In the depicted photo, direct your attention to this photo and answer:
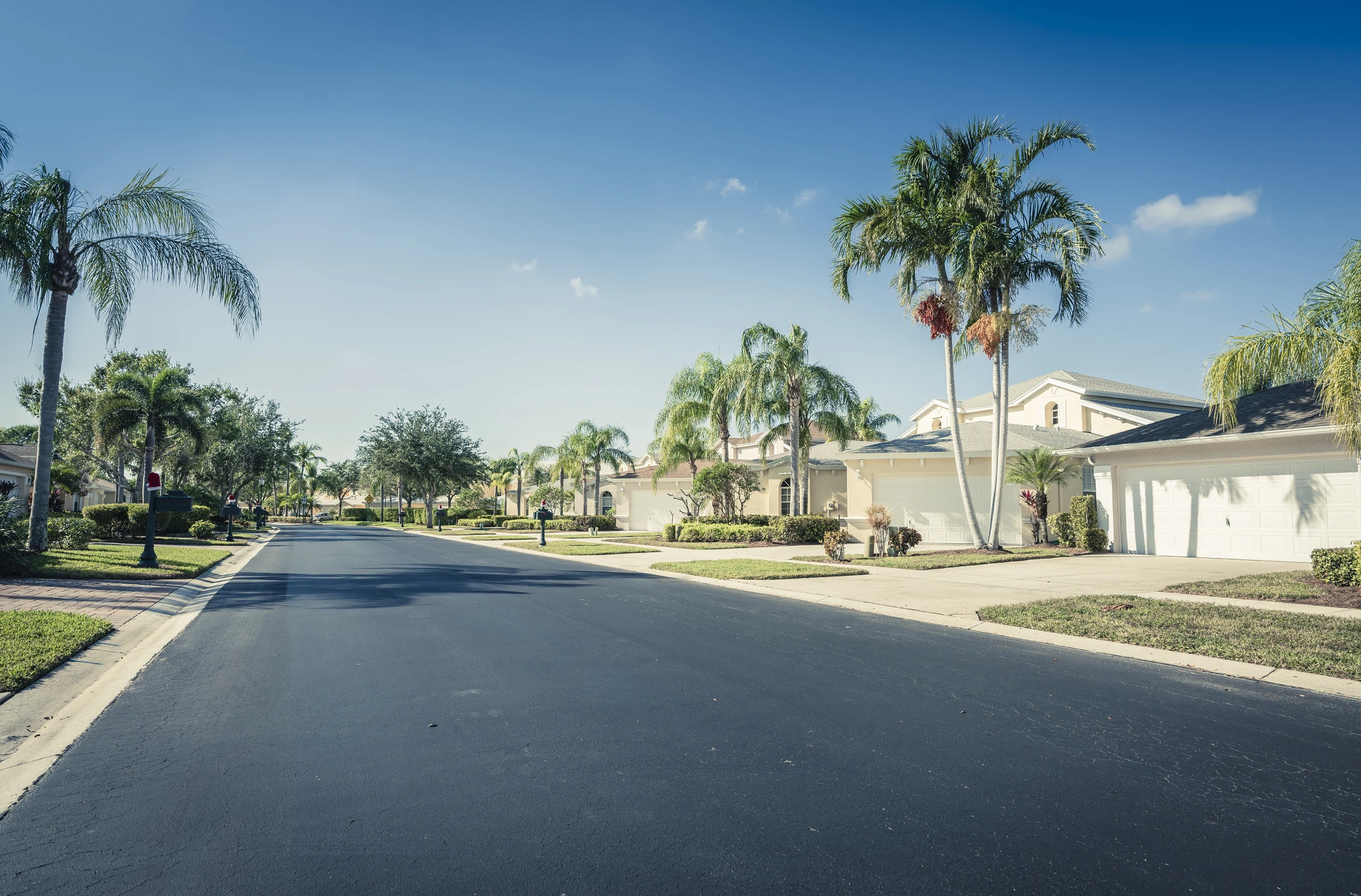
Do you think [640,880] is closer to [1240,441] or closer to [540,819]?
[540,819]

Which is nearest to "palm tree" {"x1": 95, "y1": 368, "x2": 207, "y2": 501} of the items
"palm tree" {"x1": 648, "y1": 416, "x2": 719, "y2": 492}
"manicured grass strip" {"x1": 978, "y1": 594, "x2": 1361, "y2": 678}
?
"palm tree" {"x1": 648, "y1": 416, "x2": 719, "y2": 492}

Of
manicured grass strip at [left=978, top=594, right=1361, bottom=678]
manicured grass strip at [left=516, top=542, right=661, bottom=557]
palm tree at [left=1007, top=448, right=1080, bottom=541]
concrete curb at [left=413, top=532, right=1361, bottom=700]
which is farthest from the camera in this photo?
manicured grass strip at [left=516, top=542, right=661, bottom=557]

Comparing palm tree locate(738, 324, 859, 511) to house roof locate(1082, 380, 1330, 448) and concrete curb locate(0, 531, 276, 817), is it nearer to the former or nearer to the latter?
house roof locate(1082, 380, 1330, 448)

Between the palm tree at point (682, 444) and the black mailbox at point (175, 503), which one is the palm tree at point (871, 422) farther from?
the black mailbox at point (175, 503)

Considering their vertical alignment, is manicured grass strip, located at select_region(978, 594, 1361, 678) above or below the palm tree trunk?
below

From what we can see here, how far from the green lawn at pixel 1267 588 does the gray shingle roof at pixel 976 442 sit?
11.1 m

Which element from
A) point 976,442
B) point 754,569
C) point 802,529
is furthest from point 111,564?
point 976,442

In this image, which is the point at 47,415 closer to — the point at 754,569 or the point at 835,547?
the point at 754,569

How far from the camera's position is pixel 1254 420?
645 inches

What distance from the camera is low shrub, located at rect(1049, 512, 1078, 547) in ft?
65.4

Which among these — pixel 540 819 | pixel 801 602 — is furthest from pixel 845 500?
pixel 540 819

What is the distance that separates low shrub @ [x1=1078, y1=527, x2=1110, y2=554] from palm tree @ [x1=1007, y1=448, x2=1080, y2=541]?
85.9 inches

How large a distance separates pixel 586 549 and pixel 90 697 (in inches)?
721

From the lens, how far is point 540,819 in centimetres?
338
